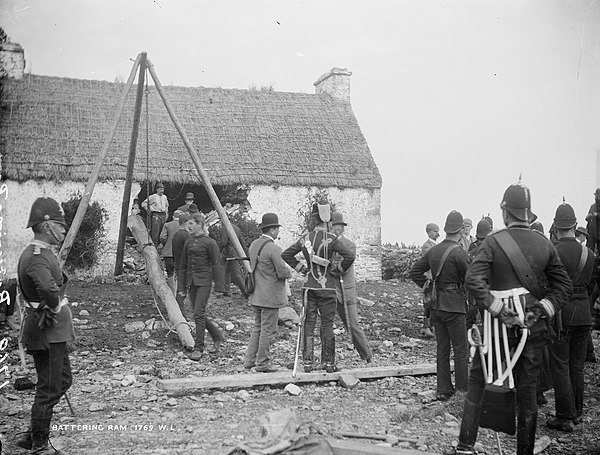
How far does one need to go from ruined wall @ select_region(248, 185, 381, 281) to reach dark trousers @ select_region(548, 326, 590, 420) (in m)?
11.7

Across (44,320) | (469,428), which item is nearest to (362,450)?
(469,428)

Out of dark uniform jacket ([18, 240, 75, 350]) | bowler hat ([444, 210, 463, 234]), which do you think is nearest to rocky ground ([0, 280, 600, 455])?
dark uniform jacket ([18, 240, 75, 350])

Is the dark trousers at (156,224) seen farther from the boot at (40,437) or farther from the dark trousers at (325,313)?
the boot at (40,437)

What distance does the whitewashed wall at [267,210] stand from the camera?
48.8 ft

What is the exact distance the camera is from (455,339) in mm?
6816

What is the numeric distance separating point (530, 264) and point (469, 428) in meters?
1.41

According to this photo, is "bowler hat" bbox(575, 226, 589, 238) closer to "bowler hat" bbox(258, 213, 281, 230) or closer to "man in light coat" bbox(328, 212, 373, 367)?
"man in light coat" bbox(328, 212, 373, 367)

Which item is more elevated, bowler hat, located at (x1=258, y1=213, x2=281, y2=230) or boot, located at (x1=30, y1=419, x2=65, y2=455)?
bowler hat, located at (x1=258, y1=213, x2=281, y2=230)

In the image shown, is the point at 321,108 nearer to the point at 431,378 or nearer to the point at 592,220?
the point at 592,220

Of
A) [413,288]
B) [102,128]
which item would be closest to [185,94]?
[102,128]

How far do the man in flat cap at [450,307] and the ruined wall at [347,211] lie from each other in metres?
10.5

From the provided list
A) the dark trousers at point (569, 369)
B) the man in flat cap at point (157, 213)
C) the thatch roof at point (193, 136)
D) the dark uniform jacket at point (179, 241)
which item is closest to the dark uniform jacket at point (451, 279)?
the dark trousers at point (569, 369)

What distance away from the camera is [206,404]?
6.48m

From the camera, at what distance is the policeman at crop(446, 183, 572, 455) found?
15.5 feet
